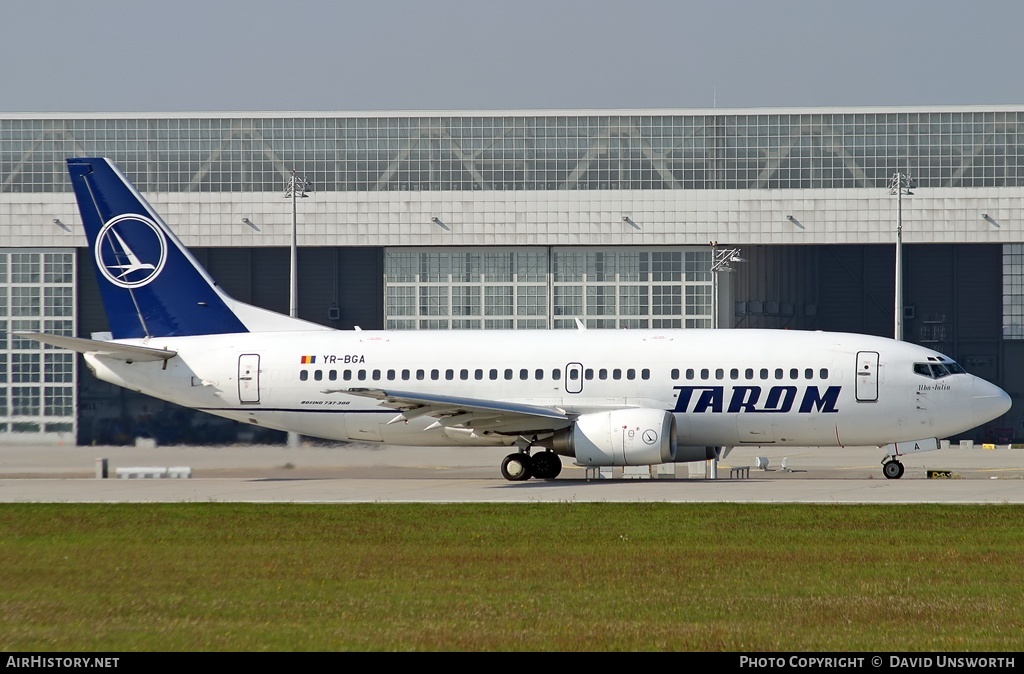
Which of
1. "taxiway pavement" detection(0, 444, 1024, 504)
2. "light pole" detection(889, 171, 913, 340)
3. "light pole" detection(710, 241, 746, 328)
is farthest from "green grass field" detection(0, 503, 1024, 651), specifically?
"light pole" detection(710, 241, 746, 328)

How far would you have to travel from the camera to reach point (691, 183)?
5862 centimetres

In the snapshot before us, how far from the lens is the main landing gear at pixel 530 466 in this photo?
34.1 meters

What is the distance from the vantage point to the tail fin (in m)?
36.5

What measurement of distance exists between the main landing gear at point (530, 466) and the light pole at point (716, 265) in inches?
971

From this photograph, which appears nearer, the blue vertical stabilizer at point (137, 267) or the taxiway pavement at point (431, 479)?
the taxiway pavement at point (431, 479)

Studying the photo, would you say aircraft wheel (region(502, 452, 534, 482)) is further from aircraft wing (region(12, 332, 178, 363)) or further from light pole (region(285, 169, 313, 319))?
light pole (region(285, 169, 313, 319))

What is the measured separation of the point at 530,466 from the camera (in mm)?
34375

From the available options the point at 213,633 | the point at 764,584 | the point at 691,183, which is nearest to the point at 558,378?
the point at 764,584

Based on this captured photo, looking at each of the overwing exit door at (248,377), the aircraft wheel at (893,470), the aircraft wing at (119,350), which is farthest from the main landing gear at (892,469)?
the aircraft wing at (119,350)

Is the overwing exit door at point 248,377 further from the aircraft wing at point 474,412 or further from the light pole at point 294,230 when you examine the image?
the light pole at point 294,230

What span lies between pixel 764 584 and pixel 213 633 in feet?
23.0

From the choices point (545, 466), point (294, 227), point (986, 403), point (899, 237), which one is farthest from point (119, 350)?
point (899, 237)

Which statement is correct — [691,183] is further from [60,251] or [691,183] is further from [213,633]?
[213,633]

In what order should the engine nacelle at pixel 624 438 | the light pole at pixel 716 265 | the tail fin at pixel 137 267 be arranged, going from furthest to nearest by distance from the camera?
the light pole at pixel 716 265 < the tail fin at pixel 137 267 < the engine nacelle at pixel 624 438
